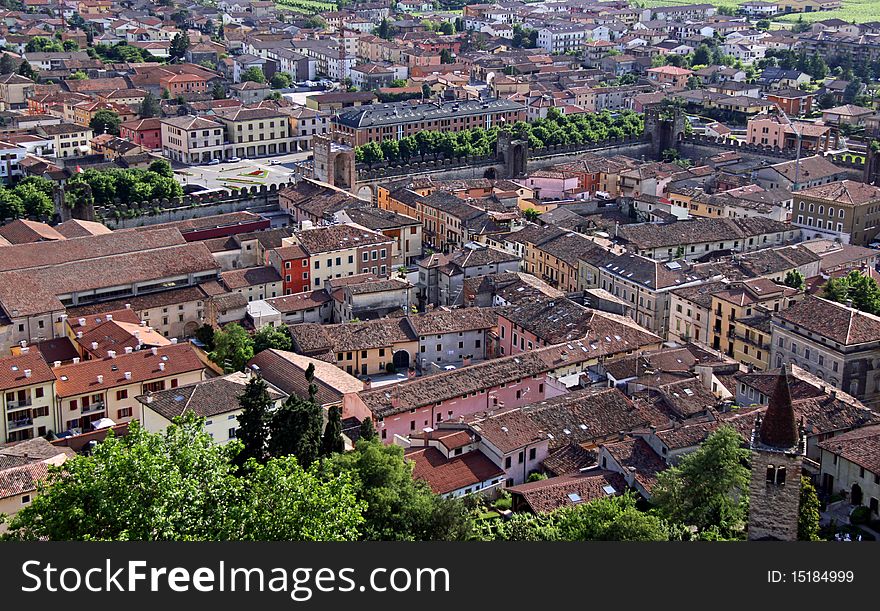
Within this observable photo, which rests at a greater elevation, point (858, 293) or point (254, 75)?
point (254, 75)

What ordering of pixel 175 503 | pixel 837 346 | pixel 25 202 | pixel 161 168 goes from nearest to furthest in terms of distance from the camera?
pixel 175 503 → pixel 837 346 → pixel 25 202 → pixel 161 168

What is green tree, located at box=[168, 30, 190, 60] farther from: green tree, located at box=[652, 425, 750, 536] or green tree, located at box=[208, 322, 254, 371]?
green tree, located at box=[652, 425, 750, 536]

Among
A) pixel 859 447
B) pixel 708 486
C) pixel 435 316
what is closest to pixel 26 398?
pixel 435 316

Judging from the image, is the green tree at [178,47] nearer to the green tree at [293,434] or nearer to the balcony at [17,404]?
the balcony at [17,404]

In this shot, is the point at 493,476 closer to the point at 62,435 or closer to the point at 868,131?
the point at 62,435

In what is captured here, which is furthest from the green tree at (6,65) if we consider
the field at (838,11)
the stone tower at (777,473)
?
the field at (838,11)

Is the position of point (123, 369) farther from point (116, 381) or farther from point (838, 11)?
point (838, 11)

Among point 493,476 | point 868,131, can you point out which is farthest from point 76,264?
point 868,131
